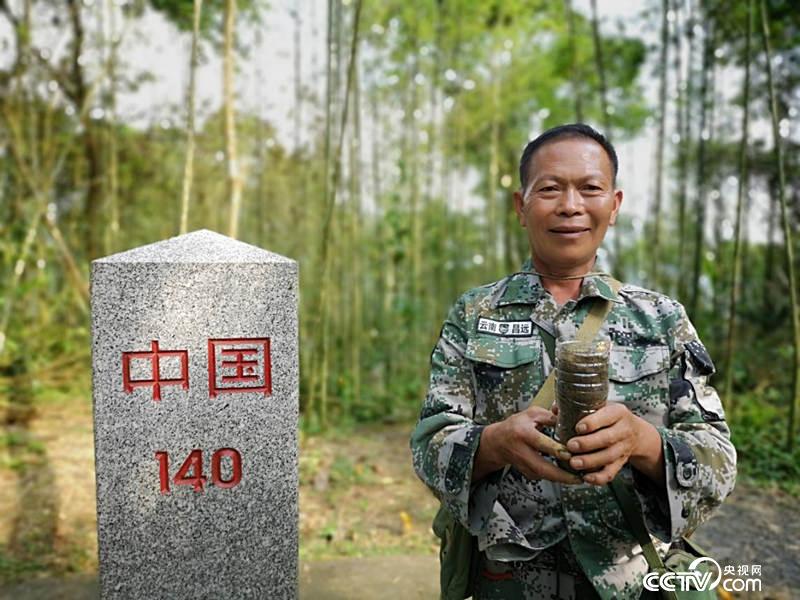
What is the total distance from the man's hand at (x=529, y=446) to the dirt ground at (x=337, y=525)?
192 cm

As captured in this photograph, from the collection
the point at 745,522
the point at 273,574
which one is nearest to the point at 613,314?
the point at 273,574

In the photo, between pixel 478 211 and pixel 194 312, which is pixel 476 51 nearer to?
pixel 194 312

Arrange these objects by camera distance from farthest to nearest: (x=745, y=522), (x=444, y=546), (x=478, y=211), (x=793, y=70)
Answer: (x=478, y=211), (x=793, y=70), (x=745, y=522), (x=444, y=546)

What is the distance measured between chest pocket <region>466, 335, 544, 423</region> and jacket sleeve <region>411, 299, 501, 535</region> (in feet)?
0.08

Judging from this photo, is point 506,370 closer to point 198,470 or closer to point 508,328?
point 508,328

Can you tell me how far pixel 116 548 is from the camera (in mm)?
1936

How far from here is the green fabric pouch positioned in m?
1.18

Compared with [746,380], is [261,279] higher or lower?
higher

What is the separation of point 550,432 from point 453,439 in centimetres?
20

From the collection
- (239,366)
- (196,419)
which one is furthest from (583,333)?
(196,419)

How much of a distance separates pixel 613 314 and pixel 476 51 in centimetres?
871

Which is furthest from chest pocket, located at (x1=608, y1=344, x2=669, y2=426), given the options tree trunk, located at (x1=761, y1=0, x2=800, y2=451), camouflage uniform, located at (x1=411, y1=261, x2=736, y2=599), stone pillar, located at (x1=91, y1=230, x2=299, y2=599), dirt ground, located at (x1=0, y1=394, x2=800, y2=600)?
tree trunk, located at (x1=761, y1=0, x2=800, y2=451)

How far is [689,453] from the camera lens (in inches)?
38.4

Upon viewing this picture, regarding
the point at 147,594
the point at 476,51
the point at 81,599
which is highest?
the point at 476,51
